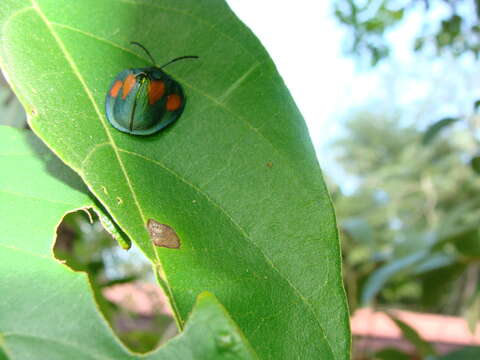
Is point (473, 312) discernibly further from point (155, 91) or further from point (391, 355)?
point (155, 91)

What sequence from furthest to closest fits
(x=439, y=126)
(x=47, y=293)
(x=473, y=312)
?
1. (x=439, y=126)
2. (x=473, y=312)
3. (x=47, y=293)

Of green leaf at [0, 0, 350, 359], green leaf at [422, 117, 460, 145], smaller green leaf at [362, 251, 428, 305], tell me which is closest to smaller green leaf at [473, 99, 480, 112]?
green leaf at [422, 117, 460, 145]

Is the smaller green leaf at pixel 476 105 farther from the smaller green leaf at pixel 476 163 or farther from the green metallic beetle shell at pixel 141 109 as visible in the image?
the green metallic beetle shell at pixel 141 109

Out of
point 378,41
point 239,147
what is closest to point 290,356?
point 239,147

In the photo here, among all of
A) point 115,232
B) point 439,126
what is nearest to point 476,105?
point 439,126

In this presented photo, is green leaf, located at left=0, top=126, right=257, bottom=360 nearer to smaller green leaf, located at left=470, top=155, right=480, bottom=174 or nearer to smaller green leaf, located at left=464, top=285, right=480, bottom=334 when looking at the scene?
smaller green leaf, located at left=470, top=155, right=480, bottom=174

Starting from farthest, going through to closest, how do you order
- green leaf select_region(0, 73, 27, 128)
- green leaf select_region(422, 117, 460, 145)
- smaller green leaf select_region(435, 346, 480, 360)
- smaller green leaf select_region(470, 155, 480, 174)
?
green leaf select_region(422, 117, 460, 145)
smaller green leaf select_region(470, 155, 480, 174)
smaller green leaf select_region(435, 346, 480, 360)
green leaf select_region(0, 73, 27, 128)

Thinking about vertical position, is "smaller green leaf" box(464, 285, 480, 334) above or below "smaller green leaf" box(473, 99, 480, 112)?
below

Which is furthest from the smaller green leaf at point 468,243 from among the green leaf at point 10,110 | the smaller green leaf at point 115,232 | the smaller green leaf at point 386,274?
the smaller green leaf at point 115,232
